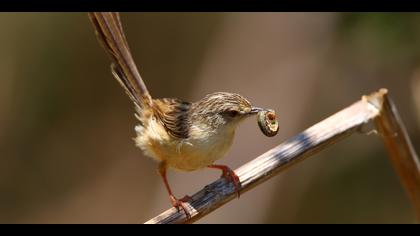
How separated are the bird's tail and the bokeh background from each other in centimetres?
173

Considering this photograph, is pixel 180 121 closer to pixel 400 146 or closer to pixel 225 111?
pixel 225 111

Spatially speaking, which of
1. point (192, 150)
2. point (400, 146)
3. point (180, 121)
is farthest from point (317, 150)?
point (180, 121)

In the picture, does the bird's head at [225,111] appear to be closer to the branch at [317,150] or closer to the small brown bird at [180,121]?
the small brown bird at [180,121]

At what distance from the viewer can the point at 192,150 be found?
420cm

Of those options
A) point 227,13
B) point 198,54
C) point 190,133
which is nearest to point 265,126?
point 190,133

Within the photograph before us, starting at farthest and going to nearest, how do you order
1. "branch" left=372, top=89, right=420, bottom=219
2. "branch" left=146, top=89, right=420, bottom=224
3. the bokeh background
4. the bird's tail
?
1. the bokeh background
2. the bird's tail
3. "branch" left=372, top=89, right=420, bottom=219
4. "branch" left=146, top=89, right=420, bottom=224

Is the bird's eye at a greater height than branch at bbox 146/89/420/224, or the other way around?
the bird's eye

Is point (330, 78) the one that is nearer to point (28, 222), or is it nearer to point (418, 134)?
point (418, 134)

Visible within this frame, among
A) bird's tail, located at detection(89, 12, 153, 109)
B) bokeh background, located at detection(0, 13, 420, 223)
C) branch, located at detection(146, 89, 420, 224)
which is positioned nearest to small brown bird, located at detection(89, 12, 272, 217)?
bird's tail, located at detection(89, 12, 153, 109)

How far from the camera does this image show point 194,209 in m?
3.62

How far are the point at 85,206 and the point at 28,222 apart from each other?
0.69 meters

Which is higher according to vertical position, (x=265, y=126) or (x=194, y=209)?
(x=265, y=126)

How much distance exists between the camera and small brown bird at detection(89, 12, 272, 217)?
13.6 feet

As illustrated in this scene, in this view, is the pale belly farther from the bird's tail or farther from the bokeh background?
the bokeh background
